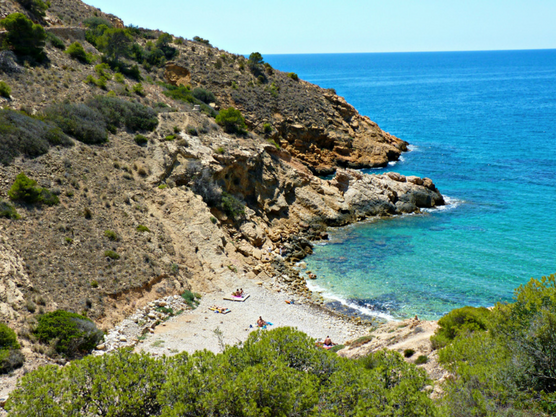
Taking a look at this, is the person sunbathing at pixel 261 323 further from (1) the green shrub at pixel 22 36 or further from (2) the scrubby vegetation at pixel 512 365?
(1) the green shrub at pixel 22 36

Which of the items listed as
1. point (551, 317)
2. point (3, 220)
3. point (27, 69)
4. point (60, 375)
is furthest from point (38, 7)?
point (551, 317)

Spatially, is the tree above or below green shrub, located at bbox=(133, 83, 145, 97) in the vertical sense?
above

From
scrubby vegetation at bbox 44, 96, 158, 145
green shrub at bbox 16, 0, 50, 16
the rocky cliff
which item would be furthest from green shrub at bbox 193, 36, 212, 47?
scrubby vegetation at bbox 44, 96, 158, 145

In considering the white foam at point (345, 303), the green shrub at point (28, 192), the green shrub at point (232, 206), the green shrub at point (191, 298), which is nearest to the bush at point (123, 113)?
the green shrub at point (232, 206)

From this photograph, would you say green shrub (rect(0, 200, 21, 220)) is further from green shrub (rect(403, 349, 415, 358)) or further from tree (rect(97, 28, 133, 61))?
tree (rect(97, 28, 133, 61))

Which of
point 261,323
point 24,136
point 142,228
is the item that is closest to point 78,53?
point 24,136

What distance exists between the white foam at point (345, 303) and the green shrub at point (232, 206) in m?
8.82

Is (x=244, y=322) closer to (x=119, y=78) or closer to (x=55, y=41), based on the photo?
(x=119, y=78)

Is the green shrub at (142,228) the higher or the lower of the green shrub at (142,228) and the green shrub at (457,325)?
the lower

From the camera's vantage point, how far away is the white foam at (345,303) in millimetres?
28156

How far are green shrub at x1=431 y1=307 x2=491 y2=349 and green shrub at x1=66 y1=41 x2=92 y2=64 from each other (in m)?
40.9

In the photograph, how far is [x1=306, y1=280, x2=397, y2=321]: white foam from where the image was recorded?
28.2 meters

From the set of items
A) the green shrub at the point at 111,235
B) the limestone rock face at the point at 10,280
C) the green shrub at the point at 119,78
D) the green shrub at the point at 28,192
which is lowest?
the limestone rock face at the point at 10,280

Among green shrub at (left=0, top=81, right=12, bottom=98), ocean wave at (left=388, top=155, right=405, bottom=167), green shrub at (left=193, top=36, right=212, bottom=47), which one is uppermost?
green shrub at (left=193, top=36, right=212, bottom=47)
